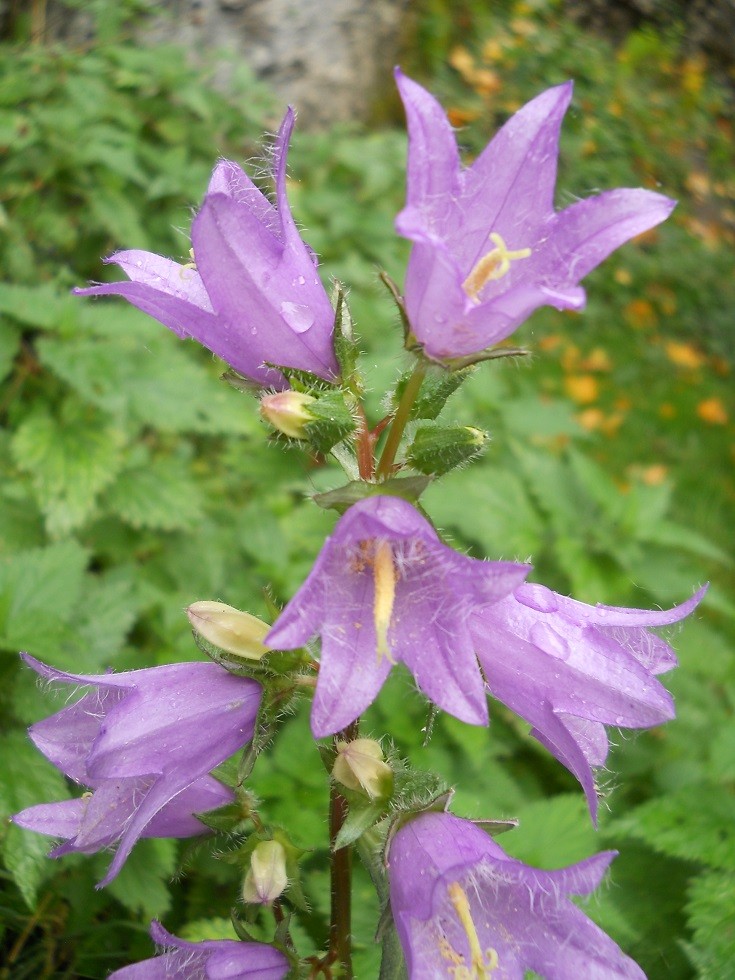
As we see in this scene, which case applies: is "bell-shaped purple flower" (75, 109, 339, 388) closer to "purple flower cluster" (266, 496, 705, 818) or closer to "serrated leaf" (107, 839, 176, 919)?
"purple flower cluster" (266, 496, 705, 818)

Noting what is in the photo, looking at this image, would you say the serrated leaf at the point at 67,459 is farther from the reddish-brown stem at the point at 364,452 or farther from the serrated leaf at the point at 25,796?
the reddish-brown stem at the point at 364,452

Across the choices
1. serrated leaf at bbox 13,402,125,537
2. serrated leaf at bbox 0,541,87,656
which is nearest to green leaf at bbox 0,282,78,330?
serrated leaf at bbox 13,402,125,537

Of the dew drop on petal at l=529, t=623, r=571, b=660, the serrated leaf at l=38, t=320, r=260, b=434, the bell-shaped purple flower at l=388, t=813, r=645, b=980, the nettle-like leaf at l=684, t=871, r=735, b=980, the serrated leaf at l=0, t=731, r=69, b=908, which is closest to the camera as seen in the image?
the bell-shaped purple flower at l=388, t=813, r=645, b=980

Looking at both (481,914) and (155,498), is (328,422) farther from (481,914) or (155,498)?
(155,498)

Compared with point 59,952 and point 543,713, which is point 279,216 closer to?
point 543,713

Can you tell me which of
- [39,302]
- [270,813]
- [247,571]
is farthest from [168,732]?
[39,302]

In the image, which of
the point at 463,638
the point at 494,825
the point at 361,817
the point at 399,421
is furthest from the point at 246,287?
the point at 494,825

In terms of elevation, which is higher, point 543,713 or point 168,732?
point 543,713
